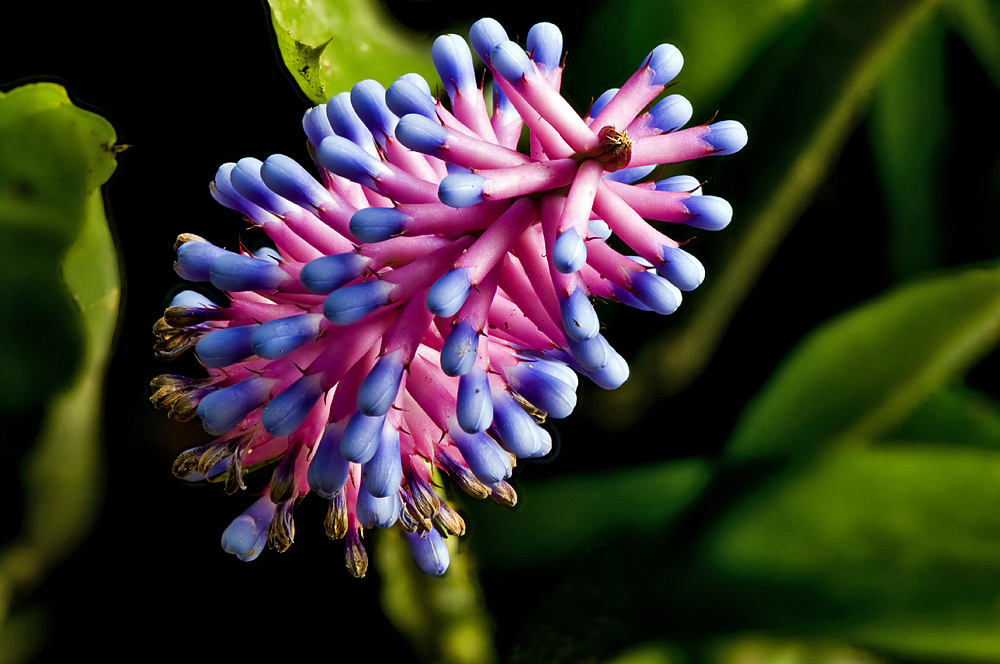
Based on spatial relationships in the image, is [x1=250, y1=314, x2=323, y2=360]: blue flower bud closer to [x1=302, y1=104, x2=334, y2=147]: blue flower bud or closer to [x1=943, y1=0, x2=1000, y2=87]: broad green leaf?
[x1=302, y1=104, x2=334, y2=147]: blue flower bud

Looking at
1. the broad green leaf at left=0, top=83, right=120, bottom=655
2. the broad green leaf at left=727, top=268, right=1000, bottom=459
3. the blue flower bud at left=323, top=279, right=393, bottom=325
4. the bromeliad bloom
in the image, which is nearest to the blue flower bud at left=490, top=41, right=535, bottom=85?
the bromeliad bloom

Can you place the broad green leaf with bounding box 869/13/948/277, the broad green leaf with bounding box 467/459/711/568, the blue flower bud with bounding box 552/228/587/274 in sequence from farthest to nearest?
the broad green leaf with bounding box 869/13/948/277, the broad green leaf with bounding box 467/459/711/568, the blue flower bud with bounding box 552/228/587/274

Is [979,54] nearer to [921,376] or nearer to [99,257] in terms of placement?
[921,376]

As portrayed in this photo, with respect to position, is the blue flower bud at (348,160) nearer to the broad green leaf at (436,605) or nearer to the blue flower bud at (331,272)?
the blue flower bud at (331,272)

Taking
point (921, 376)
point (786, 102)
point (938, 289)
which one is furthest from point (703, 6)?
point (921, 376)

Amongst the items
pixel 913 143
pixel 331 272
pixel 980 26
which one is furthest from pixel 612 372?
pixel 980 26

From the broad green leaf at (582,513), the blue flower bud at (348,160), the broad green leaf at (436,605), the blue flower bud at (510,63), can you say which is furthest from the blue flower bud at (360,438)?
the broad green leaf at (582,513)
